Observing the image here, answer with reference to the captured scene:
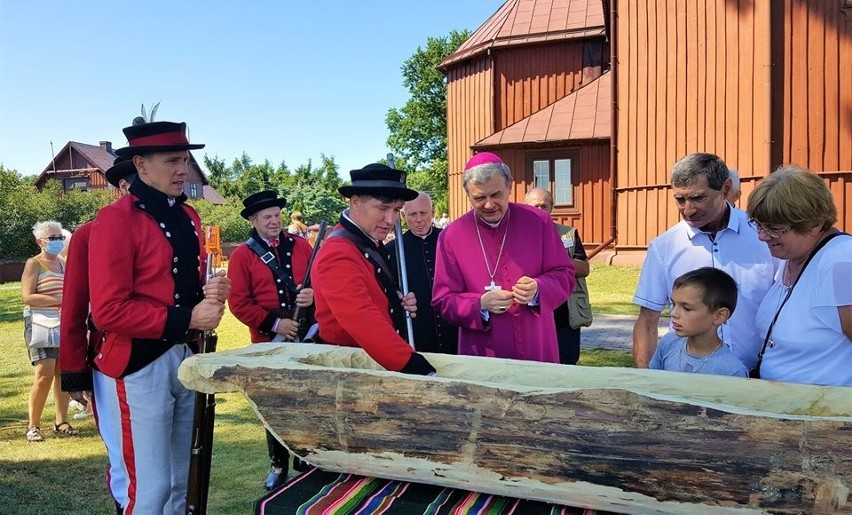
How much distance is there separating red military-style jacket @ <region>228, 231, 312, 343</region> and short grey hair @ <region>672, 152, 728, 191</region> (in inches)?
100

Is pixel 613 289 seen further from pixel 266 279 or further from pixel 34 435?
pixel 34 435

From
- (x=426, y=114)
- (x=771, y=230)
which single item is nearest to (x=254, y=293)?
(x=771, y=230)

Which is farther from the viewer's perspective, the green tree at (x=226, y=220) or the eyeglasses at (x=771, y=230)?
the green tree at (x=226, y=220)

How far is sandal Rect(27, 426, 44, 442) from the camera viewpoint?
487cm

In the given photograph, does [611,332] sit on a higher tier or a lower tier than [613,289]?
lower

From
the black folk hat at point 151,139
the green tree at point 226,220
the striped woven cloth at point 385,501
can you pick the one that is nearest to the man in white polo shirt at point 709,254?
the striped woven cloth at point 385,501

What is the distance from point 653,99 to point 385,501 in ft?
41.7

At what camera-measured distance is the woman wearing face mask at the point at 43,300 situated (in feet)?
16.0

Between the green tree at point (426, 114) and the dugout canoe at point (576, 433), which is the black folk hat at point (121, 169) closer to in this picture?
the dugout canoe at point (576, 433)

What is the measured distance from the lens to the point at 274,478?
12.9 ft

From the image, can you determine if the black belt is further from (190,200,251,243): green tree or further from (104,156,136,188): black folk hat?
(190,200,251,243): green tree

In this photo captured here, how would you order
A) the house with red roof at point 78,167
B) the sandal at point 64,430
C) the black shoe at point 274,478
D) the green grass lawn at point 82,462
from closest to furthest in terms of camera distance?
1. the green grass lawn at point 82,462
2. the black shoe at point 274,478
3. the sandal at point 64,430
4. the house with red roof at point 78,167

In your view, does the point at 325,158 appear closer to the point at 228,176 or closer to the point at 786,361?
the point at 228,176

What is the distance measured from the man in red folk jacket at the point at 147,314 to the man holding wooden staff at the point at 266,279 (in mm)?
1278
